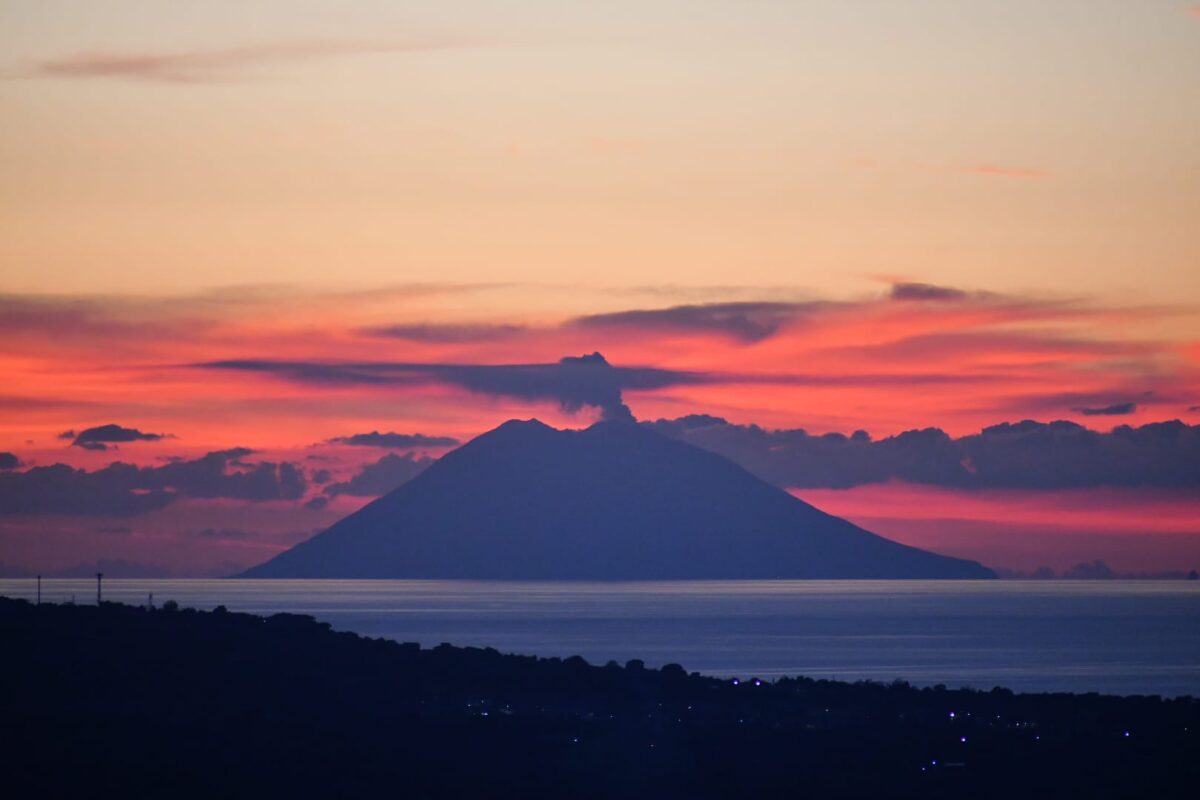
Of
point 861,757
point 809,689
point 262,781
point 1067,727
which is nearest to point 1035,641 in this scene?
point 809,689

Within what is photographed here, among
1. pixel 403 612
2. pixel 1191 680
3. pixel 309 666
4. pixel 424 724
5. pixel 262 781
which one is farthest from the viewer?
pixel 403 612

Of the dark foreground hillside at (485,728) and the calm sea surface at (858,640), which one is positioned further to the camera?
the calm sea surface at (858,640)

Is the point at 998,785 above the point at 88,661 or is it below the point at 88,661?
below

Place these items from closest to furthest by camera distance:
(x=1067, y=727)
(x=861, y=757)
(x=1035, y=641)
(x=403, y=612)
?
(x=861, y=757)
(x=1067, y=727)
(x=1035, y=641)
(x=403, y=612)

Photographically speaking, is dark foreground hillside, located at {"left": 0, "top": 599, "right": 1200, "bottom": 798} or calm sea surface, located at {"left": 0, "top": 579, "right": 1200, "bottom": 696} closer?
dark foreground hillside, located at {"left": 0, "top": 599, "right": 1200, "bottom": 798}

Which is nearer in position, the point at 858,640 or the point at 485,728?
the point at 485,728

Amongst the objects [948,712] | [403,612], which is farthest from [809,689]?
[403,612]

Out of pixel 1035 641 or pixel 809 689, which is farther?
pixel 1035 641

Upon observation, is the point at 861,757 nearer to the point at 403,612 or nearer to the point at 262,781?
the point at 262,781
